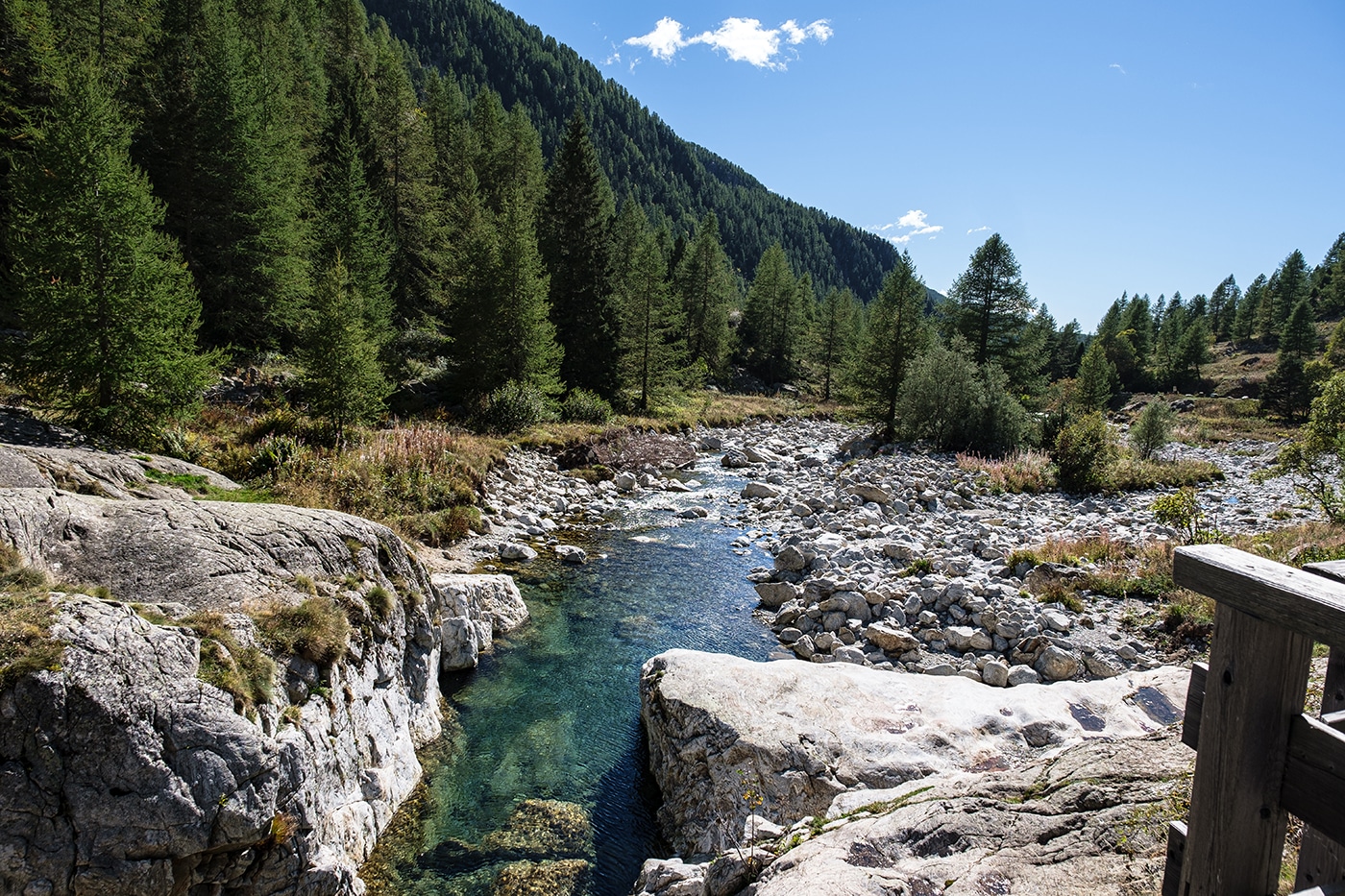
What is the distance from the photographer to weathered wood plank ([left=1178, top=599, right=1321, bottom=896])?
199 centimetres

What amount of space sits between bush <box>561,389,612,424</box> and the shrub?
2472 centimetres

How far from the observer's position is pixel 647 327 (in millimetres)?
38062

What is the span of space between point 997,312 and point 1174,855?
4258 cm

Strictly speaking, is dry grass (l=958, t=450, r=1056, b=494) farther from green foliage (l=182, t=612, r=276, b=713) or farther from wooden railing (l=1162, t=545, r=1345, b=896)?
green foliage (l=182, t=612, r=276, b=713)

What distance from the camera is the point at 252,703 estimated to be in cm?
546

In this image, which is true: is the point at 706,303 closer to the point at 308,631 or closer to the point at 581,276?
the point at 581,276

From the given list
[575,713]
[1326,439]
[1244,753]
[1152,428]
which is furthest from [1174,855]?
[1152,428]

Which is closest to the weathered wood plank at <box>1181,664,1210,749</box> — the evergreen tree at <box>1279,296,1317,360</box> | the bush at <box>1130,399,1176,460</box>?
the bush at <box>1130,399,1176,460</box>

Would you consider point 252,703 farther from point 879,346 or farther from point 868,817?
point 879,346

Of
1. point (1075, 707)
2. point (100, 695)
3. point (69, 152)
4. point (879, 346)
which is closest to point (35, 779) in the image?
point (100, 695)

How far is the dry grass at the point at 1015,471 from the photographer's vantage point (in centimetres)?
2353

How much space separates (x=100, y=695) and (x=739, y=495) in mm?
20297

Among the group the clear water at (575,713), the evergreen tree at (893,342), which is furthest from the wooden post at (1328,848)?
the evergreen tree at (893,342)

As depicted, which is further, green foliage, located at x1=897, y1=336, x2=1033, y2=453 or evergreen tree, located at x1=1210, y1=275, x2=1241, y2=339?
evergreen tree, located at x1=1210, y1=275, x2=1241, y2=339
